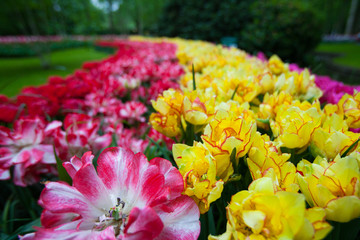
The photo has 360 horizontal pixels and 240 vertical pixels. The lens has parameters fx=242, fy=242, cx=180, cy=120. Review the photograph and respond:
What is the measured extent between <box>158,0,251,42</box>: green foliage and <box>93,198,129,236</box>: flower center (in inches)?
393

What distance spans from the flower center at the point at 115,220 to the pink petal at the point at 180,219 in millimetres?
84

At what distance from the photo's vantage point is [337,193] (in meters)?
0.51

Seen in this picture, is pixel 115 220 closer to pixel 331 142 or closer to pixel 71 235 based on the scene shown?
pixel 71 235

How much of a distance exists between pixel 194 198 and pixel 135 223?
0.17 meters

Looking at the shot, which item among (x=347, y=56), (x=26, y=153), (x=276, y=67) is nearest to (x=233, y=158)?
(x=26, y=153)

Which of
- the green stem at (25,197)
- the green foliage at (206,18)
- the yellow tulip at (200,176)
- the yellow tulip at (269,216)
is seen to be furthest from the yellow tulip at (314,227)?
the green foliage at (206,18)

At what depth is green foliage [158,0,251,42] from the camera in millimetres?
9461

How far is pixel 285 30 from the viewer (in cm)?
568

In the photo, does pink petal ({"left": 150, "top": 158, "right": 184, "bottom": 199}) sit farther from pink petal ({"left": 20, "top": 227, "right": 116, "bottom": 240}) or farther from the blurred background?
the blurred background

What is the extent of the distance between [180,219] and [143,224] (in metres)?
0.11

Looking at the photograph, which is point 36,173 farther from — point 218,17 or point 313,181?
point 218,17

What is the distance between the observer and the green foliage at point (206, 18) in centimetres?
946

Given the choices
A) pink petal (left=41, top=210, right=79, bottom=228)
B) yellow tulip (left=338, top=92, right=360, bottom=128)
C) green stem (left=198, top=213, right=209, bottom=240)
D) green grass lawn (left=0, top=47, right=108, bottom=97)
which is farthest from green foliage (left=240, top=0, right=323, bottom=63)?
pink petal (left=41, top=210, right=79, bottom=228)

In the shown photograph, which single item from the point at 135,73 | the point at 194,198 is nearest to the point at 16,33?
the point at 135,73
